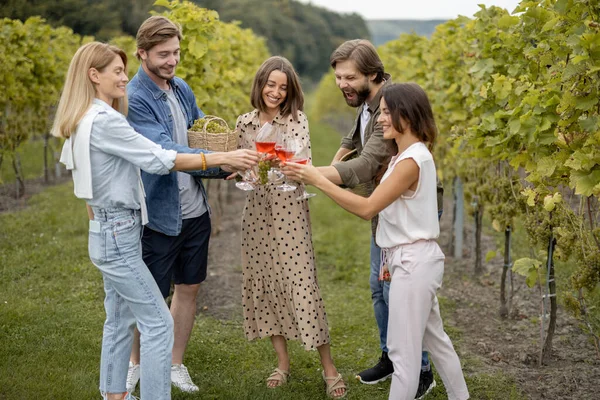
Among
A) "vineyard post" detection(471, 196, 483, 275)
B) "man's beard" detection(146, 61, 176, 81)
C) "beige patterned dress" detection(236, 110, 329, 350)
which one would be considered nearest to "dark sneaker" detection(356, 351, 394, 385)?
"beige patterned dress" detection(236, 110, 329, 350)

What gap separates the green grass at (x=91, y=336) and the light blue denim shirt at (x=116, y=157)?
1435mm

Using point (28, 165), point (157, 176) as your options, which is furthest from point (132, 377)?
point (28, 165)

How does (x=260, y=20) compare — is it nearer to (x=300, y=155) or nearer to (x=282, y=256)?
(x=282, y=256)

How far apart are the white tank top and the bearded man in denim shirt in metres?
1.04

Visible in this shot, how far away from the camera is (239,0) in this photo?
236 ft

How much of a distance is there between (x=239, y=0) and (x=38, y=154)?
197 ft

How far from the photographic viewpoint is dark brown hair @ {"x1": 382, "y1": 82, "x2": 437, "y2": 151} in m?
3.08

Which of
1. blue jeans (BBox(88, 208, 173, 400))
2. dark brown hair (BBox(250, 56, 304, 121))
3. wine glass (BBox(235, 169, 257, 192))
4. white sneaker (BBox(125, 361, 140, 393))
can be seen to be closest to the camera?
blue jeans (BBox(88, 208, 173, 400))

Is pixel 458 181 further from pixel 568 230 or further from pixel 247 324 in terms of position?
pixel 247 324

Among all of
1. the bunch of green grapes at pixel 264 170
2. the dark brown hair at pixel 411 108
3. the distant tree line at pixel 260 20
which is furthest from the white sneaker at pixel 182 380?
the distant tree line at pixel 260 20

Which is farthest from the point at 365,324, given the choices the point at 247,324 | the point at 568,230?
the point at 568,230

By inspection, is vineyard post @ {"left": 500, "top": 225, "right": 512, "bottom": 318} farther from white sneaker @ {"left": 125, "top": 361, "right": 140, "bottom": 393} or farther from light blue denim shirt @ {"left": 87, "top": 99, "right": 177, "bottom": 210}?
light blue denim shirt @ {"left": 87, "top": 99, "right": 177, "bottom": 210}

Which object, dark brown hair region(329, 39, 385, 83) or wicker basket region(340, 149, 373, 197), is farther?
wicker basket region(340, 149, 373, 197)

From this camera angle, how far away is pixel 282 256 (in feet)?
12.8
